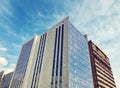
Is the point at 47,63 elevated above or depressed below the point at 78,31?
below

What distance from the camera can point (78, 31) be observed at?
62.3m

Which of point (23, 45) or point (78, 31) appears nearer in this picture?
point (78, 31)

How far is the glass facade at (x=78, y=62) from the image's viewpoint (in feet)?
152

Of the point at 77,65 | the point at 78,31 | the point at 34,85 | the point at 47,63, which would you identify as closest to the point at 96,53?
the point at 78,31

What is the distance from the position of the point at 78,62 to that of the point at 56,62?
873cm

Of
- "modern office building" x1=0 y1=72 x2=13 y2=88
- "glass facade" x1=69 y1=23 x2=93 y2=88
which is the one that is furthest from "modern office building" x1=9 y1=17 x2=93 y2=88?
"modern office building" x1=0 y1=72 x2=13 y2=88

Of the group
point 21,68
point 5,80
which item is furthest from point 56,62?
point 5,80

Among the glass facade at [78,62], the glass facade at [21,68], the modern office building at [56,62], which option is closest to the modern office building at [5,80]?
the glass facade at [21,68]

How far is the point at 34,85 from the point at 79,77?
1767cm

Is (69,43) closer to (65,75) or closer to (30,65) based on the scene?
(65,75)

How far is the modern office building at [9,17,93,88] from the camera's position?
45.5 meters

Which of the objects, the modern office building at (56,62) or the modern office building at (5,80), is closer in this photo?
the modern office building at (56,62)

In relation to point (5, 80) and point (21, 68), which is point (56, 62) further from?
point (5, 80)

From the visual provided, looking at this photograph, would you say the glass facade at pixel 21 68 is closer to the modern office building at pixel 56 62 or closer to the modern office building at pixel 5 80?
the modern office building at pixel 56 62
